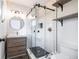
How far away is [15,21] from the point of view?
3.54 metres

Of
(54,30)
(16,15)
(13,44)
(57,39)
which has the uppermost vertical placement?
(16,15)

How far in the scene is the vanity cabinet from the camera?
2.77m

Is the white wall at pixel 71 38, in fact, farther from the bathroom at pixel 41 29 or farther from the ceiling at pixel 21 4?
the ceiling at pixel 21 4

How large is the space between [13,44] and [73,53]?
7.60ft

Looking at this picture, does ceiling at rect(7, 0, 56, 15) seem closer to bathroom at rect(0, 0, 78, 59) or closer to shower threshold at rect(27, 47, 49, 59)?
bathroom at rect(0, 0, 78, 59)

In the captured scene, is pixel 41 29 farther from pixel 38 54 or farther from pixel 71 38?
pixel 71 38

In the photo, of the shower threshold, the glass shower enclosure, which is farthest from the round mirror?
the shower threshold

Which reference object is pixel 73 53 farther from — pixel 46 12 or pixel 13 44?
pixel 13 44

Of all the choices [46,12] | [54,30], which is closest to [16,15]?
[46,12]

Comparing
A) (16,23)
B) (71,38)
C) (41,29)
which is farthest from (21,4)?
(71,38)

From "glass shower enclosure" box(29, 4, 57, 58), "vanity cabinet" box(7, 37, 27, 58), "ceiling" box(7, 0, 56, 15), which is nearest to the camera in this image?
"glass shower enclosure" box(29, 4, 57, 58)

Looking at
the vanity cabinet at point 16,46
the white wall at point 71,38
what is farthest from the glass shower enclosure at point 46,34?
the vanity cabinet at point 16,46

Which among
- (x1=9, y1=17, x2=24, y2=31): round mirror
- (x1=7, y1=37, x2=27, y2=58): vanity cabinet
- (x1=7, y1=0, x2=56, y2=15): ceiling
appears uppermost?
(x1=7, y1=0, x2=56, y2=15): ceiling

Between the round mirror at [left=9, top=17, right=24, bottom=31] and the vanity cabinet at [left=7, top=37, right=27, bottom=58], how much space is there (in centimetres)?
76
